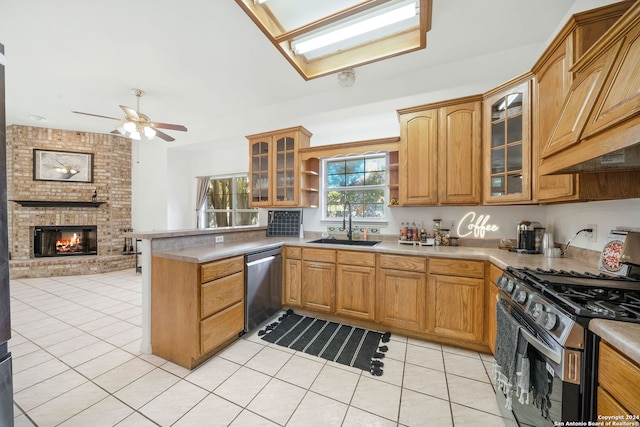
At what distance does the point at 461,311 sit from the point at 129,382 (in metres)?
2.79

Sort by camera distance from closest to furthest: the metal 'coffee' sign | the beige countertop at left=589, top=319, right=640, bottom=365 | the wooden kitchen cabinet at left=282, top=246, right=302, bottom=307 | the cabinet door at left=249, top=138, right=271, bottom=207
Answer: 1. the beige countertop at left=589, top=319, right=640, bottom=365
2. the metal 'coffee' sign
3. the wooden kitchen cabinet at left=282, top=246, right=302, bottom=307
4. the cabinet door at left=249, top=138, right=271, bottom=207

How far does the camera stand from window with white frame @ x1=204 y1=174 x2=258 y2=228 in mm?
4848

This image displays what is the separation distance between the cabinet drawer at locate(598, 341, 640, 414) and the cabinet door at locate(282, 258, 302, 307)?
7.83ft

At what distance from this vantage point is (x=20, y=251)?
4.64 metres

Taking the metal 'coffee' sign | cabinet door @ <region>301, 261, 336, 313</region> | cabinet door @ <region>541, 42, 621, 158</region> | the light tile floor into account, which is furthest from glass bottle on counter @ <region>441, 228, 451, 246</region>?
cabinet door @ <region>541, 42, 621, 158</region>

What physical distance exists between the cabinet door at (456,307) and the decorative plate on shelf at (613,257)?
0.74 metres

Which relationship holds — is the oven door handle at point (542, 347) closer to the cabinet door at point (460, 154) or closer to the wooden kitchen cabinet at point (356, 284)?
the wooden kitchen cabinet at point (356, 284)

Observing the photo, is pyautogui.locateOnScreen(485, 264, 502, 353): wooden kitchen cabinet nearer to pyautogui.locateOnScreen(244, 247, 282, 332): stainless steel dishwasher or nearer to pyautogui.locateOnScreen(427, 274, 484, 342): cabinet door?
pyautogui.locateOnScreen(427, 274, 484, 342): cabinet door

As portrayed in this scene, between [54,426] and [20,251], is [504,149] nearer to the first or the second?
[54,426]

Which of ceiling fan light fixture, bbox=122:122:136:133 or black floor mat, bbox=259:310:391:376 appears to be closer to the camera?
black floor mat, bbox=259:310:391:376

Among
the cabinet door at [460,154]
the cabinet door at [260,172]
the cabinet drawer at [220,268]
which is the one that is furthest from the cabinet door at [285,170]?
the cabinet door at [460,154]

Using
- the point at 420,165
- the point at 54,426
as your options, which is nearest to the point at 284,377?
the point at 54,426

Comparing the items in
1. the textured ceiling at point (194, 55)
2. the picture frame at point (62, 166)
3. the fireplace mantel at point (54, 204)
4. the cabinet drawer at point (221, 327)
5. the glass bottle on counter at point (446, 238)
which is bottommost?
the cabinet drawer at point (221, 327)

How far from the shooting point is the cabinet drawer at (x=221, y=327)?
193 centimetres
